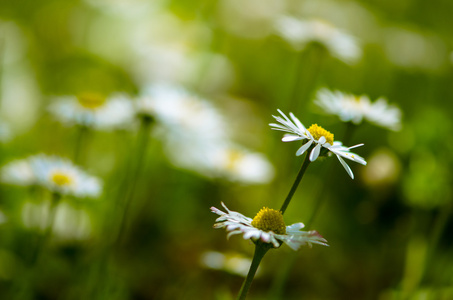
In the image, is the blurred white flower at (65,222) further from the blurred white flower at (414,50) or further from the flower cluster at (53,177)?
the blurred white flower at (414,50)

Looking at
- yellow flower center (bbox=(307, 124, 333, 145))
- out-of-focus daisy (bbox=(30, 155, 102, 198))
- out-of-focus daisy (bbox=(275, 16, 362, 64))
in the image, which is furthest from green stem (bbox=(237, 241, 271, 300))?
out-of-focus daisy (bbox=(275, 16, 362, 64))

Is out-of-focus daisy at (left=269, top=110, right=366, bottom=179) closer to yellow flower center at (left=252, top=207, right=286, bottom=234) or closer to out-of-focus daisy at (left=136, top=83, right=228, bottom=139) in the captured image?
yellow flower center at (left=252, top=207, right=286, bottom=234)

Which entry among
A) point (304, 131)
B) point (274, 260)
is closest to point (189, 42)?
point (274, 260)

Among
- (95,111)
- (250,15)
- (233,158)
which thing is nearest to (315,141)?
(95,111)

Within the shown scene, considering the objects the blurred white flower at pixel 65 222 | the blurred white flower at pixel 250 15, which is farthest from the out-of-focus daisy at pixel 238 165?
the blurred white flower at pixel 250 15

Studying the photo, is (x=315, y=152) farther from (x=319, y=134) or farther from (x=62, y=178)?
(x=62, y=178)

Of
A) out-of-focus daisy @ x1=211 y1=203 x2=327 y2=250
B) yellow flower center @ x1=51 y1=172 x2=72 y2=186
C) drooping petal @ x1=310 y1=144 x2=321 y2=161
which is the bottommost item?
yellow flower center @ x1=51 y1=172 x2=72 y2=186
